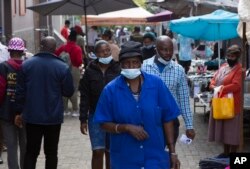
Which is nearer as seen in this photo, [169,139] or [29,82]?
[169,139]

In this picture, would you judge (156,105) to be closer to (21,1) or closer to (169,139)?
(169,139)

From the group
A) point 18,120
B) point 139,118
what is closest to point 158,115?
point 139,118

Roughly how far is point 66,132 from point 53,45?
15.1 ft

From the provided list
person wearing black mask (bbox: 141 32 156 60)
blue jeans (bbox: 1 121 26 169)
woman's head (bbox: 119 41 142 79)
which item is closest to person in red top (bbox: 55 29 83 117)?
person wearing black mask (bbox: 141 32 156 60)

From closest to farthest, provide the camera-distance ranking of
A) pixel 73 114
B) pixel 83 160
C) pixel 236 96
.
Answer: pixel 236 96 → pixel 83 160 → pixel 73 114

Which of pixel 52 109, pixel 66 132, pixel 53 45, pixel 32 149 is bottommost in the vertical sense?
pixel 66 132

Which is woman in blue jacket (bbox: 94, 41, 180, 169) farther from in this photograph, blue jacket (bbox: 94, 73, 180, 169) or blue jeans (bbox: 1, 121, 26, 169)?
blue jeans (bbox: 1, 121, 26, 169)

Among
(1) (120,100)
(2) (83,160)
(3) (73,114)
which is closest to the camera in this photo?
(1) (120,100)

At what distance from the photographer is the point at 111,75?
6723mm

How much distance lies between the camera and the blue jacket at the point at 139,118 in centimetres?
461

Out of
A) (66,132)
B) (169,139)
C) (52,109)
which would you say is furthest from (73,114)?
(169,139)

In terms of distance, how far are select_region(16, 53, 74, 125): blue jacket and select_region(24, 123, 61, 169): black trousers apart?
0.10 metres

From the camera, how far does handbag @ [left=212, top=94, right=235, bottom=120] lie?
7.95 metres

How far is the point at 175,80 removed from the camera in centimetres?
615
